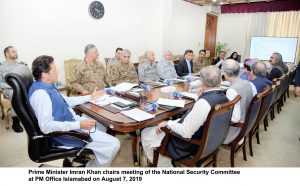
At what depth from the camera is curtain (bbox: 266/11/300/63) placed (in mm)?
6918

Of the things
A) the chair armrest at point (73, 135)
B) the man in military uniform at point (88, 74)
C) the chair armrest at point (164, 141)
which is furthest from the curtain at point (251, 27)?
the chair armrest at point (73, 135)

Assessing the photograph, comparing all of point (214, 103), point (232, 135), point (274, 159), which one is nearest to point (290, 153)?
point (274, 159)

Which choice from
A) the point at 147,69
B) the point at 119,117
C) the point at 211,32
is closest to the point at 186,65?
the point at 147,69

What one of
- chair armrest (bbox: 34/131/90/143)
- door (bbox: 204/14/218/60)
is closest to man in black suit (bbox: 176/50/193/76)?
chair armrest (bbox: 34/131/90/143)

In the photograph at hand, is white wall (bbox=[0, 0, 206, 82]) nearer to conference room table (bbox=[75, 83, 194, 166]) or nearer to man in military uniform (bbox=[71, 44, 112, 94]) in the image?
man in military uniform (bbox=[71, 44, 112, 94])

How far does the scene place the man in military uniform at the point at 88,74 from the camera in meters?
2.95

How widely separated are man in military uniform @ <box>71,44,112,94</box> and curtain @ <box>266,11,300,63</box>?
650cm

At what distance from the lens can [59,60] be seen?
13.7 ft

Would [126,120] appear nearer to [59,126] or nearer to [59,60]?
[59,126]

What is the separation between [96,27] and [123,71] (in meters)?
1.70

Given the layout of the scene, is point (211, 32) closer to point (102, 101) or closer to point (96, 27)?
point (96, 27)

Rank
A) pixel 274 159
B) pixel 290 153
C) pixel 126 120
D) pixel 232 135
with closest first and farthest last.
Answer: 1. pixel 126 120
2. pixel 232 135
3. pixel 274 159
4. pixel 290 153

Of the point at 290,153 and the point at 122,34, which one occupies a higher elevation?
the point at 122,34

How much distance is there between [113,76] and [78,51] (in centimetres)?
147
